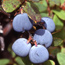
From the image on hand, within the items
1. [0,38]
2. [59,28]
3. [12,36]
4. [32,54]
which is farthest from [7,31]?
[32,54]

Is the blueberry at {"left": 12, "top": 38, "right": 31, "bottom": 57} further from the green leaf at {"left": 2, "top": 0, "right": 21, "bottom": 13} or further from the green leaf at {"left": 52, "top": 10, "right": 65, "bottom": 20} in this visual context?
the green leaf at {"left": 52, "top": 10, "right": 65, "bottom": 20}

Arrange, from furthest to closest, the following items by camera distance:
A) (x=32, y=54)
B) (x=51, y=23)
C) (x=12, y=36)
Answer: (x=12, y=36) → (x=51, y=23) → (x=32, y=54)

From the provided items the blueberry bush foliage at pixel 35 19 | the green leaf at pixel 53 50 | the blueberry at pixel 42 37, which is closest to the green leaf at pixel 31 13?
the blueberry bush foliage at pixel 35 19

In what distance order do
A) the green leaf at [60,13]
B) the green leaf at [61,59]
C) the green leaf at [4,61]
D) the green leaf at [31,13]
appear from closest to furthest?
1. the green leaf at [31,13]
2. the green leaf at [61,59]
3. the green leaf at [60,13]
4. the green leaf at [4,61]

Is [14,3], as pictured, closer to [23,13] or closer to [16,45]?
[23,13]

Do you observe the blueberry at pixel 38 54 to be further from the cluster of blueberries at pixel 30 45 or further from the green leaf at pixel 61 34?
the green leaf at pixel 61 34

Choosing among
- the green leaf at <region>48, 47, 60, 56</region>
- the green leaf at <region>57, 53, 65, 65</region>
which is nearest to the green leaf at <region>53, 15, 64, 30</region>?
the green leaf at <region>48, 47, 60, 56</region>

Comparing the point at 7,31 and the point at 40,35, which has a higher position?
the point at 40,35
